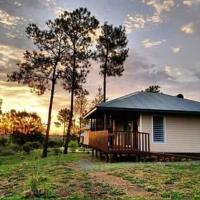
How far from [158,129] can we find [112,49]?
15.9 meters

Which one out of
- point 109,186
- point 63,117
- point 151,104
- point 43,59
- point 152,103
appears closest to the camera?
point 109,186

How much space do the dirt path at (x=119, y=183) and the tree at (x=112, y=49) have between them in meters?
22.2

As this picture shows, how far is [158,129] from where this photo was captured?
2044 centimetres

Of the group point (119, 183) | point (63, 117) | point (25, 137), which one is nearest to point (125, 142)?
point (119, 183)

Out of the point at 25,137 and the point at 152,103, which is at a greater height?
the point at 152,103

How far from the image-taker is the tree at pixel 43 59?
26422mm

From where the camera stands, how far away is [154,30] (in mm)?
22641

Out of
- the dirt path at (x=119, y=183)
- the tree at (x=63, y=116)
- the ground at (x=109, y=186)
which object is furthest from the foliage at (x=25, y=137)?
the dirt path at (x=119, y=183)

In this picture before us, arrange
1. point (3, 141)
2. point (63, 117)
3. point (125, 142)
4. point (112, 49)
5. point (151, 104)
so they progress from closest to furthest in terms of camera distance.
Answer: point (125, 142) → point (151, 104) → point (112, 49) → point (3, 141) → point (63, 117)

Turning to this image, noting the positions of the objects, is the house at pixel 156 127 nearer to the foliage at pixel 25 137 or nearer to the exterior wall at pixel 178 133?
the exterior wall at pixel 178 133

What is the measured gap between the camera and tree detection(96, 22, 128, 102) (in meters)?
34.4

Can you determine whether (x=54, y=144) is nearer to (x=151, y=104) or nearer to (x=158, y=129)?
(x=151, y=104)

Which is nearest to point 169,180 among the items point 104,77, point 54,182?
point 54,182

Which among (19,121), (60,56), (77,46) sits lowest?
(19,121)
